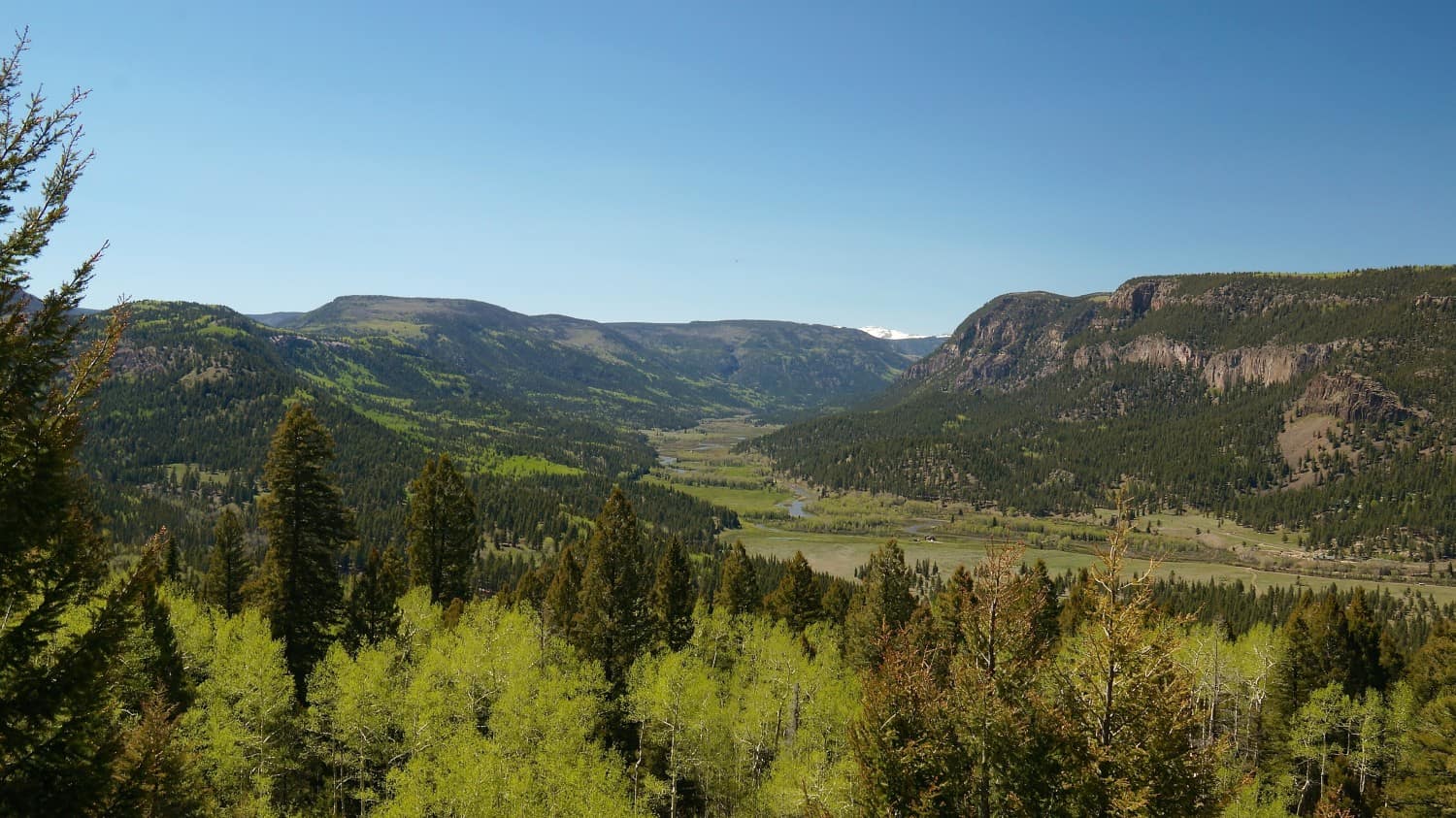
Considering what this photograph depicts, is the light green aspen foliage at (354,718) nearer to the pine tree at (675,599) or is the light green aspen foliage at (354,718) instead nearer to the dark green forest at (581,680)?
the dark green forest at (581,680)

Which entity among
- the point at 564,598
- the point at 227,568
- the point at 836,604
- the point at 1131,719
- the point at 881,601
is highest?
the point at 1131,719

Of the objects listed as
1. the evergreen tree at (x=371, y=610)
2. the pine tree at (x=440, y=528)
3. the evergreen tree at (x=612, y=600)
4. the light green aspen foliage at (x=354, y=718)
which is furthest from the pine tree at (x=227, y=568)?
the evergreen tree at (x=612, y=600)

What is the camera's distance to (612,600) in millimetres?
48344

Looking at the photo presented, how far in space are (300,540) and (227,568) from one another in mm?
27391

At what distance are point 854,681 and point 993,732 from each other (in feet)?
113

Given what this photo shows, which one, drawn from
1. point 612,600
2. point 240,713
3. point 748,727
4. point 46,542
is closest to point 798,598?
point 612,600

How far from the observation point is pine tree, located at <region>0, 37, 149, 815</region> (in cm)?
1112

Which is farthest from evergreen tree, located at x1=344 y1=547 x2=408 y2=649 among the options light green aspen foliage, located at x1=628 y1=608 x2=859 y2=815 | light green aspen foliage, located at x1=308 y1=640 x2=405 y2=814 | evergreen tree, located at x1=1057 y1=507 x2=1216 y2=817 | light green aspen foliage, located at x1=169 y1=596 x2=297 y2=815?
evergreen tree, located at x1=1057 y1=507 x2=1216 y2=817

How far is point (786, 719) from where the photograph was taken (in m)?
47.9

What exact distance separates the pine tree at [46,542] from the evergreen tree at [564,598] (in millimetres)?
43425

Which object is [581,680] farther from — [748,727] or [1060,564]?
[1060,564]

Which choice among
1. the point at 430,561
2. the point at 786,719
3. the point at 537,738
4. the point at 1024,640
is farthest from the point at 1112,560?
the point at 430,561

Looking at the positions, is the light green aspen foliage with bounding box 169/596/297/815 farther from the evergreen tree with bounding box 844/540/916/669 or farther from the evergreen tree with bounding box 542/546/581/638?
the evergreen tree with bounding box 844/540/916/669

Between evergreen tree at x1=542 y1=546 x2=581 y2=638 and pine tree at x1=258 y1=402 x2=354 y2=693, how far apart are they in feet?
56.1
